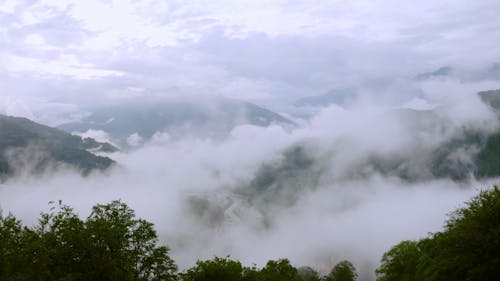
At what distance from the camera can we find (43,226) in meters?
45.6

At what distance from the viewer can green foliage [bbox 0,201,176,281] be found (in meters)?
39.6

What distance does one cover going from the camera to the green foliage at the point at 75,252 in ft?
130

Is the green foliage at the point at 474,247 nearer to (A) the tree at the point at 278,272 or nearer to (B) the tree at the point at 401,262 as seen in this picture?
(B) the tree at the point at 401,262

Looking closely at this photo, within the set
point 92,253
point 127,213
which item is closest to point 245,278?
point 127,213

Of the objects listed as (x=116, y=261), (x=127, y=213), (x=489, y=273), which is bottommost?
(x=489, y=273)

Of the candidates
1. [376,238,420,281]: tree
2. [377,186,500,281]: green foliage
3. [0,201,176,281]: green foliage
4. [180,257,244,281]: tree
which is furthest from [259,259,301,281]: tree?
[377,186,500,281]: green foliage

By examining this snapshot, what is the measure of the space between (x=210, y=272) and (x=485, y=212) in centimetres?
3849

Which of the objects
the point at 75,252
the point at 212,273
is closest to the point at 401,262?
the point at 212,273

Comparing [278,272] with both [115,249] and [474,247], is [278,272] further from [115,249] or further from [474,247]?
[474,247]

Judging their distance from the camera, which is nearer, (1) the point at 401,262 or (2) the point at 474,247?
(2) the point at 474,247

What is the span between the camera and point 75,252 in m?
42.2

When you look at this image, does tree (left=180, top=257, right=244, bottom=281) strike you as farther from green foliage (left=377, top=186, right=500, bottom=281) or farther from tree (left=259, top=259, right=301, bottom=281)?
green foliage (left=377, top=186, right=500, bottom=281)

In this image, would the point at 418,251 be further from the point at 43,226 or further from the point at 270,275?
the point at 43,226

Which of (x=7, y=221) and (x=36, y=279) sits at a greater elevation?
(x=7, y=221)
